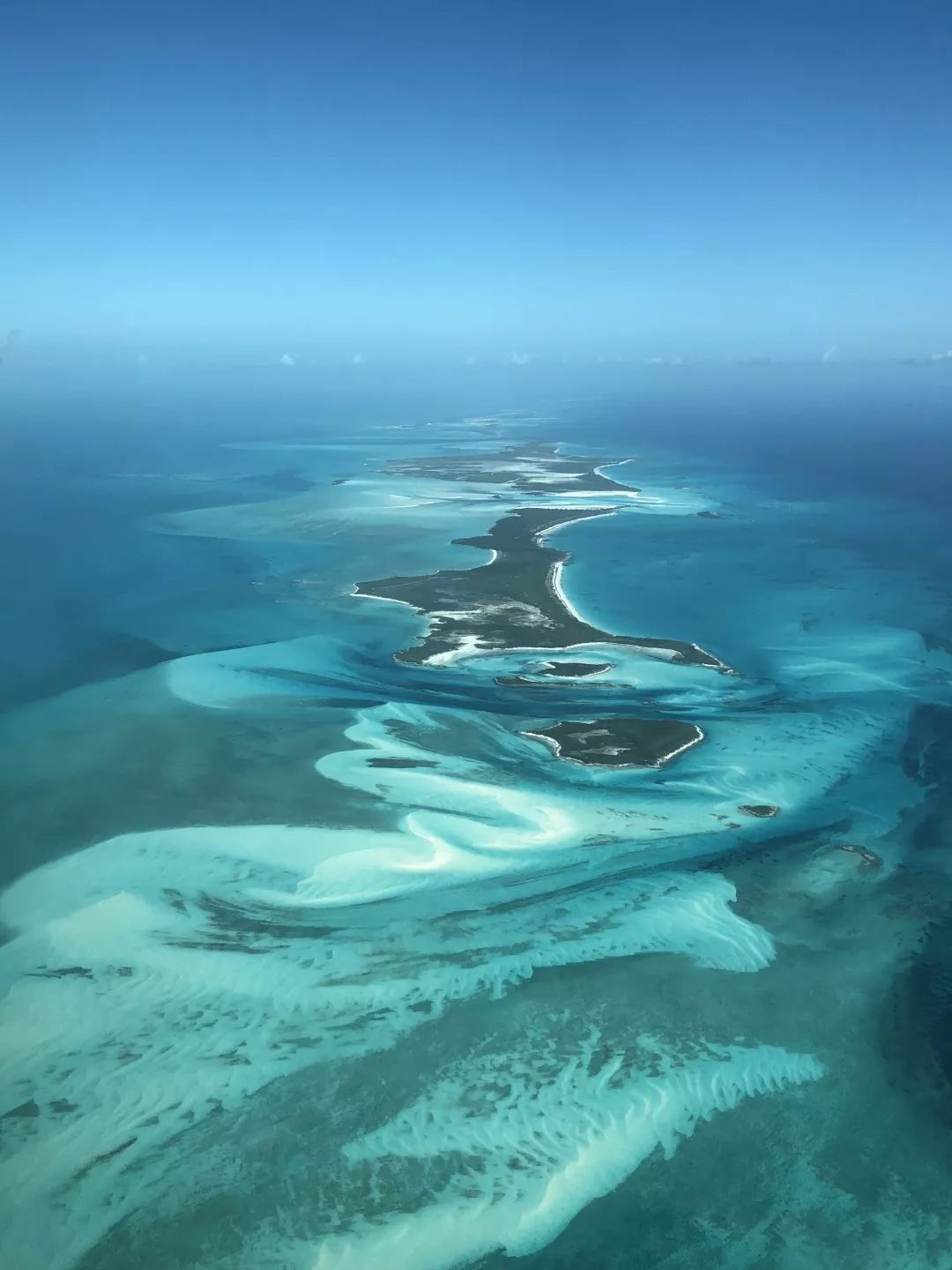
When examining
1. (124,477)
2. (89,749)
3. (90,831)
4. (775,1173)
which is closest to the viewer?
(775,1173)

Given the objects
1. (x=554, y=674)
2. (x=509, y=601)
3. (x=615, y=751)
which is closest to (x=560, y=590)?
(x=509, y=601)

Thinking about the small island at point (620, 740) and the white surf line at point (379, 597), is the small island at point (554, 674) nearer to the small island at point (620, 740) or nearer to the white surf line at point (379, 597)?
the small island at point (620, 740)

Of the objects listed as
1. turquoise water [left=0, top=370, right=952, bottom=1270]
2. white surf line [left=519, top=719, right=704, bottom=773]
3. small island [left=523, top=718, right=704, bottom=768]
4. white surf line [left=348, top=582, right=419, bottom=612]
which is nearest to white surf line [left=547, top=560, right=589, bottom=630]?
turquoise water [left=0, top=370, right=952, bottom=1270]

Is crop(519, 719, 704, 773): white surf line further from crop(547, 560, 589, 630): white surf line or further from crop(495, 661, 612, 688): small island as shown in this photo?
crop(547, 560, 589, 630): white surf line

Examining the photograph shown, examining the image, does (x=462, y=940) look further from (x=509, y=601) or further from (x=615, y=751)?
(x=509, y=601)

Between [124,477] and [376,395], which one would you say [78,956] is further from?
[376,395]

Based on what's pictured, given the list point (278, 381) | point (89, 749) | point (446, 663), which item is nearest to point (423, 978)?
point (89, 749)

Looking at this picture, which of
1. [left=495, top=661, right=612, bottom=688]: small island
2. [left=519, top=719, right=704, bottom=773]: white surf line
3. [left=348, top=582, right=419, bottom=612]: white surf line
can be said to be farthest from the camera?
[left=348, top=582, right=419, bottom=612]: white surf line
